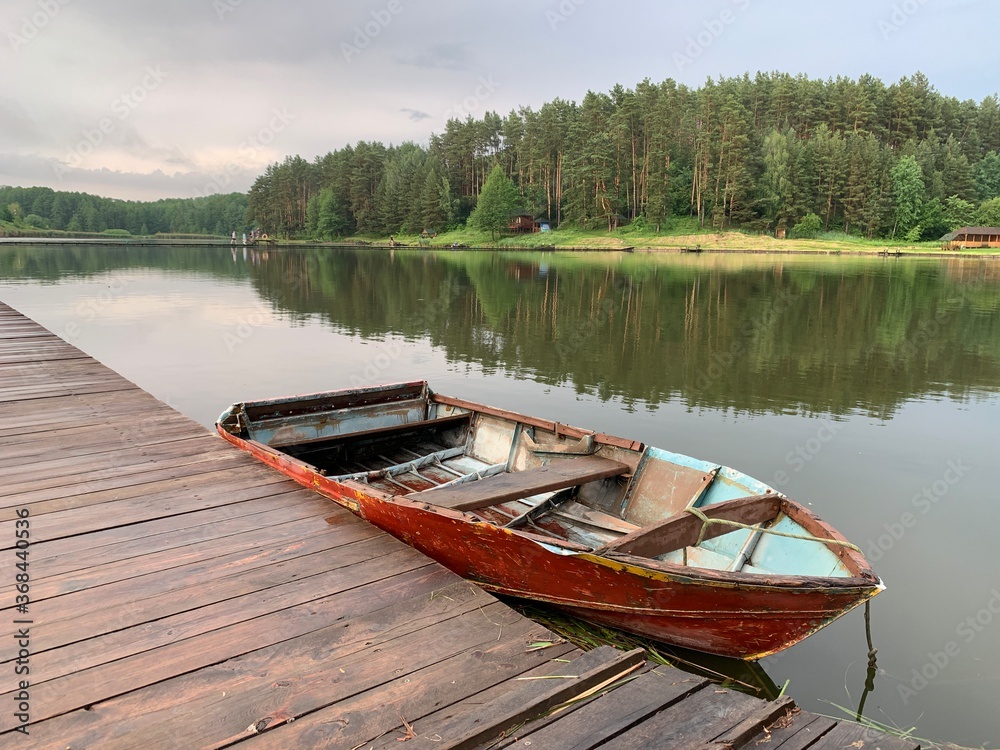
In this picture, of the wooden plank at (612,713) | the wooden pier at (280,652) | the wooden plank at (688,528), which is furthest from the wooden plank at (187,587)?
the wooden plank at (612,713)

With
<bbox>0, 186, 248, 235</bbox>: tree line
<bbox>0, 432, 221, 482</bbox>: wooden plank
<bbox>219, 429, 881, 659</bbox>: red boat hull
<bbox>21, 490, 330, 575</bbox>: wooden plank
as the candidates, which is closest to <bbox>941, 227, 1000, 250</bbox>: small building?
<bbox>219, 429, 881, 659</bbox>: red boat hull

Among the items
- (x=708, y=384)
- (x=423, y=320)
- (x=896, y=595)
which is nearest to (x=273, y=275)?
(x=423, y=320)

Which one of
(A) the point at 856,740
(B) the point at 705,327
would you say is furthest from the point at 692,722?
(B) the point at 705,327

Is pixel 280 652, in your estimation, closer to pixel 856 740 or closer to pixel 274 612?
pixel 274 612

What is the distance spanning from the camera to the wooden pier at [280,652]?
2861 millimetres

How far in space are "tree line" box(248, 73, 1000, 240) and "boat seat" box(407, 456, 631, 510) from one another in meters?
68.4

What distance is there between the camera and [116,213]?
15062 centimetres

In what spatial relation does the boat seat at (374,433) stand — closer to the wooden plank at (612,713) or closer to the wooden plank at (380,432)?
the wooden plank at (380,432)

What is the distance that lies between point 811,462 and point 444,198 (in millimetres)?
82458

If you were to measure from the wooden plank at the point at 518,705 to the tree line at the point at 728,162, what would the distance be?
7117 cm

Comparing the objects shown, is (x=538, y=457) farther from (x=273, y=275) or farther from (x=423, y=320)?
(x=273, y=275)

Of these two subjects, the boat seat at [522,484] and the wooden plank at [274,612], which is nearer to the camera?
the wooden plank at [274,612]

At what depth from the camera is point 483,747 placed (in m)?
2.75

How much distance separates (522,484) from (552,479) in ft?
1.01
